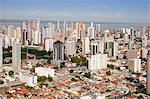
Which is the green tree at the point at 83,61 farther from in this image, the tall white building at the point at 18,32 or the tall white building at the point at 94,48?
the tall white building at the point at 18,32

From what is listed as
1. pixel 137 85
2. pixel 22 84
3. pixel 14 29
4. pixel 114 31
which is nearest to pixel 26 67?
pixel 22 84

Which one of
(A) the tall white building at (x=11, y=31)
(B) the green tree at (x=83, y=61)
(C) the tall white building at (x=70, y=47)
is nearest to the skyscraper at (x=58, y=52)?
(B) the green tree at (x=83, y=61)

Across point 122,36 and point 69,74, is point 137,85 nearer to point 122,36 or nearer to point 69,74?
→ point 69,74

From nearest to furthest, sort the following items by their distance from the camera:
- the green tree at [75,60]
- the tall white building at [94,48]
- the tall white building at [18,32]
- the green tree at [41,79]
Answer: the green tree at [41,79] < the green tree at [75,60] < the tall white building at [94,48] < the tall white building at [18,32]

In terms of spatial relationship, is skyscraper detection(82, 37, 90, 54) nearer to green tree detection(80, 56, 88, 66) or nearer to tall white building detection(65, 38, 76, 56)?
tall white building detection(65, 38, 76, 56)

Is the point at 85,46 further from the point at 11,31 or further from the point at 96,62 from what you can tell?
the point at 11,31

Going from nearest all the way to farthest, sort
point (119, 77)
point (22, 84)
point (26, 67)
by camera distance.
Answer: point (22, 84) < point (119, 77) < point (26, 67)

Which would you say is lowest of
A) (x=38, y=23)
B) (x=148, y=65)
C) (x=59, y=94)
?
(x=59, y=94)

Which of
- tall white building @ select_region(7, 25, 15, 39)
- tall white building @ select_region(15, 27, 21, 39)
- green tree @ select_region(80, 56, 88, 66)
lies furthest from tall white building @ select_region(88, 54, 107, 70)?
tall white building @ select_region(15, 27, 21, 39)

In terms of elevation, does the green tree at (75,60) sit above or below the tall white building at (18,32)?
below

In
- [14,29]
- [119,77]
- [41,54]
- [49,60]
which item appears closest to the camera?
[119,77]

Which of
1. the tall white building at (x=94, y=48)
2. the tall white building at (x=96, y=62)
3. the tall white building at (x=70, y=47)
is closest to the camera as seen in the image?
the tall white building at (x=96, y=62)
